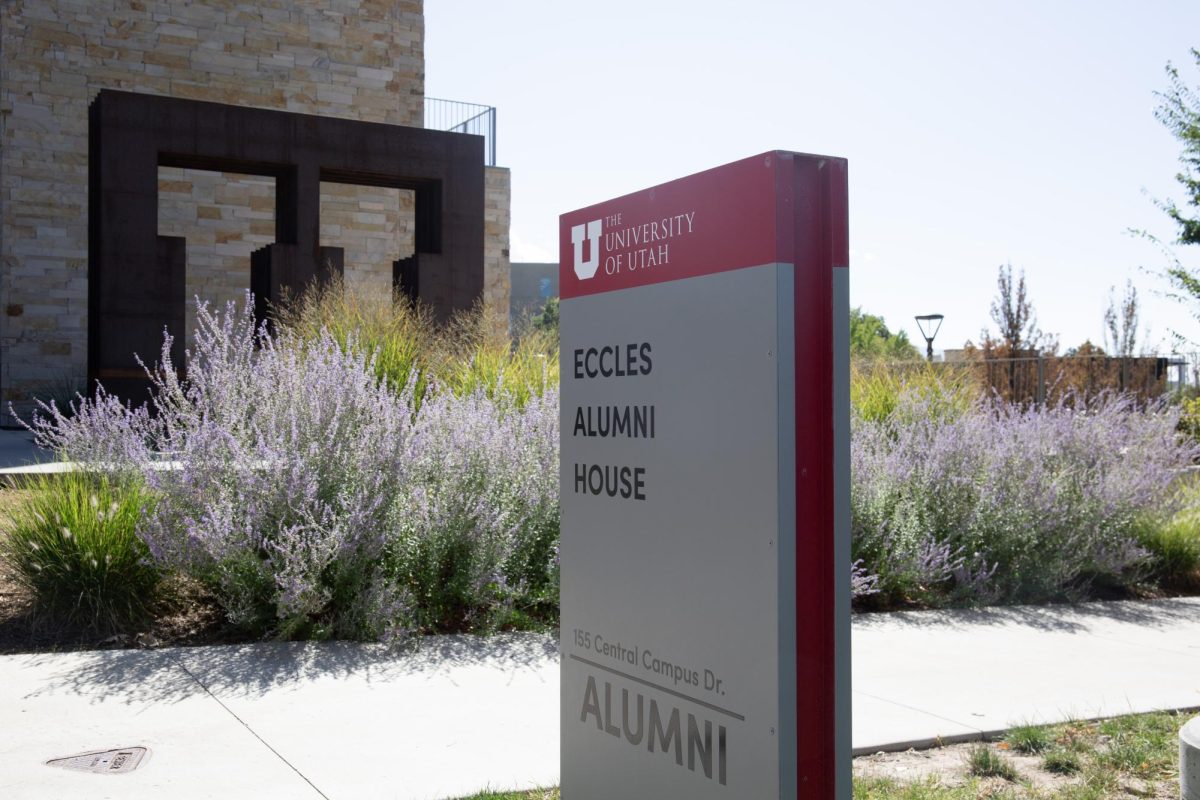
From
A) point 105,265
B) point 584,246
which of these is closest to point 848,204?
point 584,246

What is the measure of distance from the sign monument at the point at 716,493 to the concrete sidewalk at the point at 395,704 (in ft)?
3.52

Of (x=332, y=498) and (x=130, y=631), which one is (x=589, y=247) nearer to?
(x=332, y=498)

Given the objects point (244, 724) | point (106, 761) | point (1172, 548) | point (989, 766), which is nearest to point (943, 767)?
point (989, 766)

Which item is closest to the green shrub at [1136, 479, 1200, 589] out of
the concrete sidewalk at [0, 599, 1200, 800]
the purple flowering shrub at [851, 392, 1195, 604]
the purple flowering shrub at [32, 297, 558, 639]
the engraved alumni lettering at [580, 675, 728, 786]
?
the purple flowering shrub at [851, 392, 1195, 604]

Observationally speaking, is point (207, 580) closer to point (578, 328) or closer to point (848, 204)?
point (578, 328)

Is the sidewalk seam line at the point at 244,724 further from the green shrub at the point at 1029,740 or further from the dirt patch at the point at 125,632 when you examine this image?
the green shrub at the point at 1029,740

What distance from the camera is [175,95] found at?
2497 centimetres

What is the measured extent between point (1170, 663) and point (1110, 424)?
10.7 ft

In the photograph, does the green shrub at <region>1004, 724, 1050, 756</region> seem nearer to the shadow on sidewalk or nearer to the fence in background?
the shadow on sidewalk

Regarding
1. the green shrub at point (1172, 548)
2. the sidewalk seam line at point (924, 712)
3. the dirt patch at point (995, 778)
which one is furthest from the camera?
the green shrub at point (1172, 548)

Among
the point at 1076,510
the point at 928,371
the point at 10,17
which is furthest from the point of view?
the point at 10,17

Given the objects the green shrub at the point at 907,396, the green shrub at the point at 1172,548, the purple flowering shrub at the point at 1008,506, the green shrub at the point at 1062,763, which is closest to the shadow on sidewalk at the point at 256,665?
the green shrub at the point at 1062,763

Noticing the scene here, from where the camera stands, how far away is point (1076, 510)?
314 inches

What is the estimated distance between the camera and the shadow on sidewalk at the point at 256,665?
4.84 m
